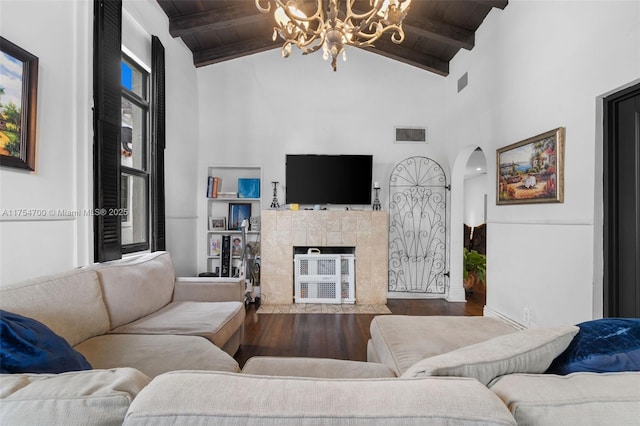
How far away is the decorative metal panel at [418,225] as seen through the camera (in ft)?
15.4

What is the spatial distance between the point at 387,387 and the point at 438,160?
14.9 feet

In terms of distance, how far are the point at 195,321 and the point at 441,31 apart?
4.08m

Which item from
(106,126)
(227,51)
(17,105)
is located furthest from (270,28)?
(17,105)

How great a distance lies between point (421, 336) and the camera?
174 cm

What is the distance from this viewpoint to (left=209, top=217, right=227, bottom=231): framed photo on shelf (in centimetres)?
458

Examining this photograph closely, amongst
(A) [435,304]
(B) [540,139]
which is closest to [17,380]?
(B) [540,139]

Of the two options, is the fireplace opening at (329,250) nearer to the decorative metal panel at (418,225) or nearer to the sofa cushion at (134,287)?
the decorative metal panel at (418,225)

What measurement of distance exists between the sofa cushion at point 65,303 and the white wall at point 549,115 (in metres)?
3.22

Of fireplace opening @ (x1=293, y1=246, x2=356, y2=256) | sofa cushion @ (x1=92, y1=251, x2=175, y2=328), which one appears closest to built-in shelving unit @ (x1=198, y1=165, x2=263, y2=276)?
fireplace opening @ (x1=293, y1=246, x2=356, y2=256)

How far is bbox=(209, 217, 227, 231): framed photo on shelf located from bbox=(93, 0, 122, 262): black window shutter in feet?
6.46

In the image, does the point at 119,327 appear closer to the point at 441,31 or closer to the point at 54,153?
the point at 54,153

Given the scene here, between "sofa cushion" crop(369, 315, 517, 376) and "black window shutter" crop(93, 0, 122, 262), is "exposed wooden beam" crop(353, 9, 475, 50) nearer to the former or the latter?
"black window shutter" crop(93, 0, 122, 262)

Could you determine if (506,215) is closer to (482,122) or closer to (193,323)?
(482,122)

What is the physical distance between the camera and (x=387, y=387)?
0.64 metres
